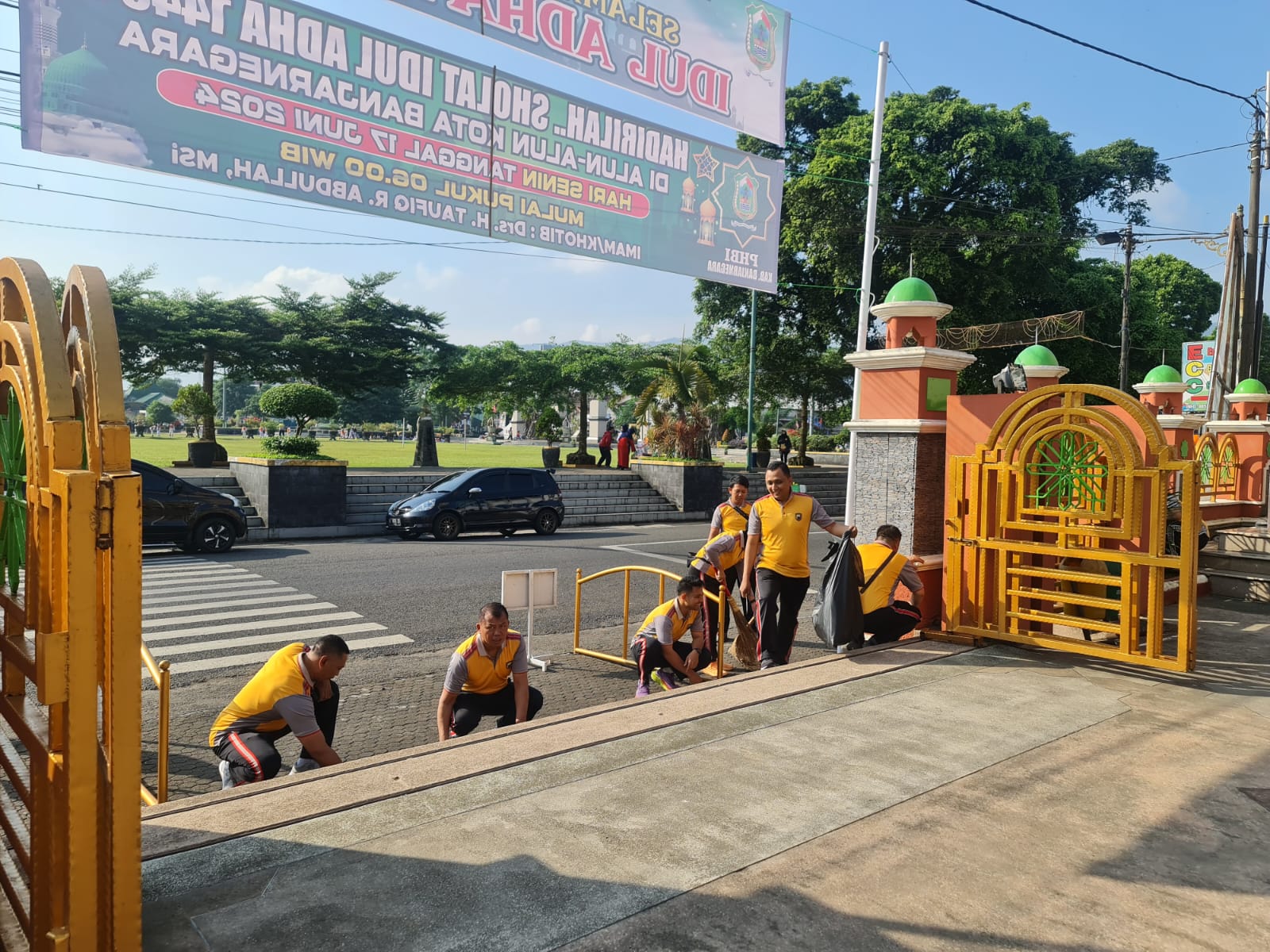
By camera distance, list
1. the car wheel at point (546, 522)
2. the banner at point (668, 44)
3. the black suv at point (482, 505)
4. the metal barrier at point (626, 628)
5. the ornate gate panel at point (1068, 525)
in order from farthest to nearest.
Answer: the car wheel at point (546, 522) → the black suv at point (482, 505) → the banner at point (668, 44) → the metal barrier at point (626, 628) → the ornate gate panel at point (1068, 525)

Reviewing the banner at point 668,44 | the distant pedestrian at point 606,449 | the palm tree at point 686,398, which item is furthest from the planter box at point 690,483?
the banner at point 668,44

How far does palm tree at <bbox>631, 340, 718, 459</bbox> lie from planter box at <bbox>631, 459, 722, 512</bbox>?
4.11 feet

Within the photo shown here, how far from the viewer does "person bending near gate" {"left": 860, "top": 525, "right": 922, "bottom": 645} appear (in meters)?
7.65

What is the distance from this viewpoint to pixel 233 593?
1123 cm

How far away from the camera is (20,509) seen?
2883 mm

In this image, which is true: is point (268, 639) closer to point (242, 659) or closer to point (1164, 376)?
point (242, 659)

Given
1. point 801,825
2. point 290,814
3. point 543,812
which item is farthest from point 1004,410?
point 290,814

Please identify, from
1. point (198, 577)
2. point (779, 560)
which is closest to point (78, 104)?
point (198, 577)

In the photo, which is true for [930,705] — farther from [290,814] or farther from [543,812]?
[290,814]

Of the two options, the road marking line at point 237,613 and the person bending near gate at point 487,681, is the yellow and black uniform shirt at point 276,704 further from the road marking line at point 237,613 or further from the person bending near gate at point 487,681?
the road marking line at point 237,613

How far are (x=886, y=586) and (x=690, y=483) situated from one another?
56.4ft

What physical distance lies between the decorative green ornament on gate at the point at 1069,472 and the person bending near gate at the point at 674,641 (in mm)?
2993

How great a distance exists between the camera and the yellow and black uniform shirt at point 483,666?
543 centimetres

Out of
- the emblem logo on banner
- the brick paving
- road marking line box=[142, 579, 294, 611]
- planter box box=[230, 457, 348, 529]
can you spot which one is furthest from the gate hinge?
planter box box=[230, 457, 348, 529]
